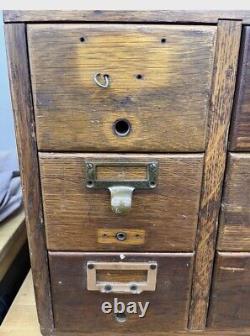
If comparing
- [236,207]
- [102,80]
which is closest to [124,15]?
[102,80]

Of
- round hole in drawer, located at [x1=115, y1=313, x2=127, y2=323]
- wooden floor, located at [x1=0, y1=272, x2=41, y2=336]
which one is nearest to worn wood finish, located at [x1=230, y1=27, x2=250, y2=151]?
round hole in drawer, located at [x1=115, y1=313, x2=127, y2=323]

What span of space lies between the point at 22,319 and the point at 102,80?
525mm

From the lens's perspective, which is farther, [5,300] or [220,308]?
[5,300]

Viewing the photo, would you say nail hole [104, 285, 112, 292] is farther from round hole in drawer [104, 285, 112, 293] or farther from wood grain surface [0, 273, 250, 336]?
wood grain surface [0, 273, 250, 336]

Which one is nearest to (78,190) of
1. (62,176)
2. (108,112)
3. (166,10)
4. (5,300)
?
(62,176)

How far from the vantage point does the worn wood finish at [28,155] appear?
456 millimetres

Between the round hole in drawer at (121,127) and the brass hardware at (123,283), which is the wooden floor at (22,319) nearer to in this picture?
the brass hardware at (123,283)

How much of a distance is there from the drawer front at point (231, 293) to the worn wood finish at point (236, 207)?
0.03m

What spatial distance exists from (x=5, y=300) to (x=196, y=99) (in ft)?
2.40

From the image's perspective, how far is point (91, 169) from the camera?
0.51 metres

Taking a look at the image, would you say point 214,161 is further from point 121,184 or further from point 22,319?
point 22,319

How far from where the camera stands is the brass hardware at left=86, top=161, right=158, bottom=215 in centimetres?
51

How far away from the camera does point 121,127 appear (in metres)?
0.50

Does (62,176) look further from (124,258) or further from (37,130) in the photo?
(124,258)
